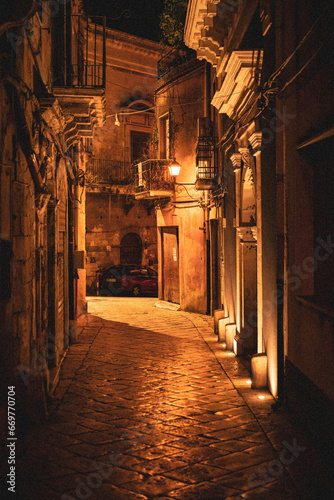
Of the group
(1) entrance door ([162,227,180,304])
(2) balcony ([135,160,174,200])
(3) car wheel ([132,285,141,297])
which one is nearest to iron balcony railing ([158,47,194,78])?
(2) balcony ([135,160,174,200])

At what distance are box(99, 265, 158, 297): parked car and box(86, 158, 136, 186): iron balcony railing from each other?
16.4ft

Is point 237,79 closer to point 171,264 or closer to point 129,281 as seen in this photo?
point 171,264

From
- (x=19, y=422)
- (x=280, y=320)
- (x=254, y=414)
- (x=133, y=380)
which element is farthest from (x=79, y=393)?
(x=280, y=320)

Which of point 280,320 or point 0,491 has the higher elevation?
point 280,320

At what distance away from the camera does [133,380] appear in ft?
23.9

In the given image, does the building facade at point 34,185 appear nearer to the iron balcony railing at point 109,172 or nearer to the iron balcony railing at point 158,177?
the iron balcony railing at point 158,177

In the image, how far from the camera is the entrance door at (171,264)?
1683cm

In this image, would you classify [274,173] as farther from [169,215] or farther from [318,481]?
[169,215]

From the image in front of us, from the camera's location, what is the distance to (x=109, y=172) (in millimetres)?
24094

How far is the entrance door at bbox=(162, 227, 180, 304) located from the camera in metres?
16.8

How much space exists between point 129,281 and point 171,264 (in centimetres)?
453

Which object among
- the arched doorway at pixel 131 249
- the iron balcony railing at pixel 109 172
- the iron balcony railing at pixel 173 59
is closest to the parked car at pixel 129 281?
the arched doorway at pixel 131 249

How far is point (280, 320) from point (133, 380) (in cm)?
277

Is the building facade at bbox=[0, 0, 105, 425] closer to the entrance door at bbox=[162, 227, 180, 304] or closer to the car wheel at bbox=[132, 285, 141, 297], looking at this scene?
the entrance door at bbox=[162, 227, 180, 304]
